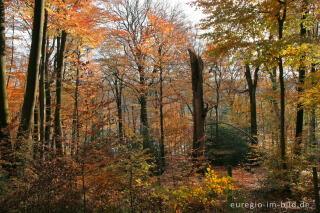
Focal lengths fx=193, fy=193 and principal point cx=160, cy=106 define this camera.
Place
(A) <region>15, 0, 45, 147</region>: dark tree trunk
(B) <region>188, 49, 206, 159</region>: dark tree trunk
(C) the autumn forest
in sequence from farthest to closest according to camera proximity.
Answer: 1. (B) <region>188, 49, 206, 159</region>: dark tree trunk
2. (A) <region>15, 0, 45, 147</region>: dark tree trunk
3. (C) the autumn forest

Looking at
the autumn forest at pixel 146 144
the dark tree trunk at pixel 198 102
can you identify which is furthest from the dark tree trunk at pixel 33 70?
the dark tree trunk at pixel 198 102

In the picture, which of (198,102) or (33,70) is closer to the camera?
(33,70)

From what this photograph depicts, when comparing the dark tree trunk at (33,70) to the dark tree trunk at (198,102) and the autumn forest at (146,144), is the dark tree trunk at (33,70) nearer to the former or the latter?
the autumn forest at (146,144)

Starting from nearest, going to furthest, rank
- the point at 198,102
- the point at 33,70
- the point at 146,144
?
the point at 33,70
the point at 198,102
the point at 146,144

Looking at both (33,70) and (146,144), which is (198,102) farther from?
(33,70)

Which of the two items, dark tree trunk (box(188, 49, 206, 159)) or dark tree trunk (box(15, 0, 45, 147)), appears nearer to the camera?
dark tree trunk (box(15, 0, 45, 147))

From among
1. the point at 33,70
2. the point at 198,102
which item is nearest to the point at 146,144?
the point at 198,102

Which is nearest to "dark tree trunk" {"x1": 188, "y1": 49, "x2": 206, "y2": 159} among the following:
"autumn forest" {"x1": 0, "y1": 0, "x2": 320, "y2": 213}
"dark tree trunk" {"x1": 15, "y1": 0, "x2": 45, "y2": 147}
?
"autumn forest" {"x1": 0, "y1": 0, "x2": 320, "y2": 213}

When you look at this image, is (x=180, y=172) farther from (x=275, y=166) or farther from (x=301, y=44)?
(x=301, y=44)

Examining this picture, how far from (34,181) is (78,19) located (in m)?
6.46

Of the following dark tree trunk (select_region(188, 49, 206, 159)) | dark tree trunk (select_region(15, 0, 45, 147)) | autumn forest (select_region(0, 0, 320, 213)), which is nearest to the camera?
autumn forest (select_region(0, 0, 320, 213))

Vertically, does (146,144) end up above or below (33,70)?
below

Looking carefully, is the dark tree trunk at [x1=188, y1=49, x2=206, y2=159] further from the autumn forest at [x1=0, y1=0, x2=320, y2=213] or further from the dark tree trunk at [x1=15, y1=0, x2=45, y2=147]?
the dark tree trunk at [x1=15, y1=0, x2=45, y2=147]

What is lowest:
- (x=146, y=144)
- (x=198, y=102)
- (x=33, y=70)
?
(x=146, y=144)
